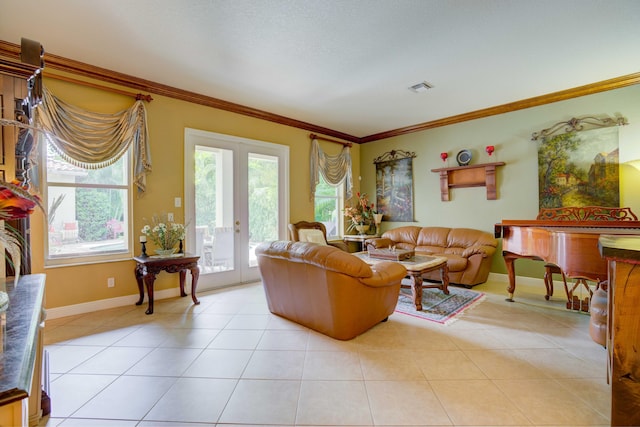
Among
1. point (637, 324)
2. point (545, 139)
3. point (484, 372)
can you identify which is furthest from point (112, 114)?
point (545, 139)

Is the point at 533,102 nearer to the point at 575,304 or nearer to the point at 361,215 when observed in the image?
the point at 575,304

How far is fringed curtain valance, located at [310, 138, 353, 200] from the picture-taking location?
5.59 metres

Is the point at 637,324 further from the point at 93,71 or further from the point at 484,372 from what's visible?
the point at 93,71

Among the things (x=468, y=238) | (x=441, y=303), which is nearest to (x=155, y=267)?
(x=441, y=303)

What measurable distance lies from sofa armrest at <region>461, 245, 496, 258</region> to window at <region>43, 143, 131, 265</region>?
4611mm

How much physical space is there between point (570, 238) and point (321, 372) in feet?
6.72

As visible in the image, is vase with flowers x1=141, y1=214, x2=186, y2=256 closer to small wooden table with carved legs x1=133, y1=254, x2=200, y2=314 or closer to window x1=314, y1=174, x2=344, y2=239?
small wooden table with carved legs x1=133, y1=254, x2=200, y2=314

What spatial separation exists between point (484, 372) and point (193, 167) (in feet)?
13.3

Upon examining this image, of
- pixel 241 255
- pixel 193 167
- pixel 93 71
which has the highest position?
pixel 93 71

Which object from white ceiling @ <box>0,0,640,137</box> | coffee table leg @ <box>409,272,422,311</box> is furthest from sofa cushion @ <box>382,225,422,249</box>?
white ceiling @ <box>0,0,640,137</box>

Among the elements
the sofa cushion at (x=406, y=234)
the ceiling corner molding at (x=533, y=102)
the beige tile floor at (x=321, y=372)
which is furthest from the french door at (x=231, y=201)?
the ceiling corner molding at (x=533, y=102)

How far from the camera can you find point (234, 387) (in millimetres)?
1910

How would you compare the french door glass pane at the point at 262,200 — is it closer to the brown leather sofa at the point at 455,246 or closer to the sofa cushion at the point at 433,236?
the brown leather sofa at the point at 455,246

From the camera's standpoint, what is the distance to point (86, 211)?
3.36 metres
